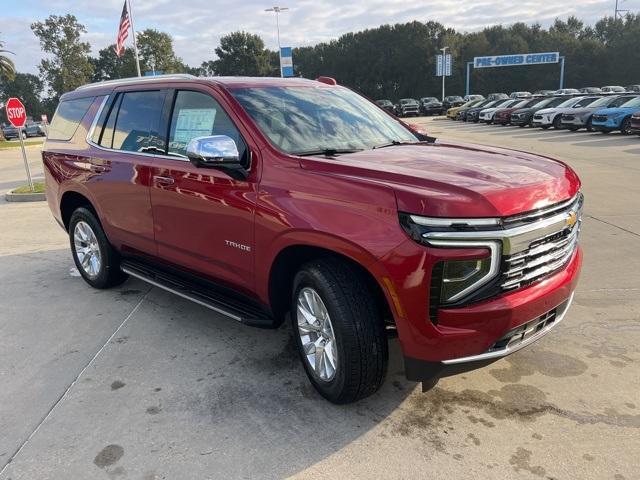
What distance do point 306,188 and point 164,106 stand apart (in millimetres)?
1803

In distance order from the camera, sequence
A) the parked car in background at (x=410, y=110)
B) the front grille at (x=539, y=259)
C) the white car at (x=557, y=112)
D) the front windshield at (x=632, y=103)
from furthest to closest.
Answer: the parked car in background at (x=410, y=110), the white car at (x=557, y=112), the front windshield at (x=632, y=103), the front grille at (x=539, y=259)

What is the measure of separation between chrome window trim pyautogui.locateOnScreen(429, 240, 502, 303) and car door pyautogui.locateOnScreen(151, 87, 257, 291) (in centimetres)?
130

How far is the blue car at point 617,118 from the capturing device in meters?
20.4

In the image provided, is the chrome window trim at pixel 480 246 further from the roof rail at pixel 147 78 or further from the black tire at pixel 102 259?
the black tire at pixel 102 259

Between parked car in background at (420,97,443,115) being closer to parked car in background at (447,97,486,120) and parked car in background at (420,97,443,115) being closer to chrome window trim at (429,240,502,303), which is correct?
parked car in background at (447,97,486,120)

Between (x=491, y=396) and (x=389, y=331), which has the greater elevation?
(x=389, y=331)

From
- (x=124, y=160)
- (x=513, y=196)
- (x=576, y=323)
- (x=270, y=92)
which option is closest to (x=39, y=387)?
(x=124, y=160)

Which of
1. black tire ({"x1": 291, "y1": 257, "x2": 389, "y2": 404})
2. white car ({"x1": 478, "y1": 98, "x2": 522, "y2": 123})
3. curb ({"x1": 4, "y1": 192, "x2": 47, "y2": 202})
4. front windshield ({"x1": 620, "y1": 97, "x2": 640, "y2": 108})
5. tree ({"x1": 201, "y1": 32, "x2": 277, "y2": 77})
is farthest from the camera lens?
tree ({"x1": 201, "y1": 32, "x2": 277, "y2": 77})

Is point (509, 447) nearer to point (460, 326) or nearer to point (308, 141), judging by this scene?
point (460, 326)

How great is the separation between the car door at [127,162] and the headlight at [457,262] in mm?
2476

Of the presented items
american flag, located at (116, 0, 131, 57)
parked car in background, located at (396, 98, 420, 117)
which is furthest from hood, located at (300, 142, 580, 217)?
parked car in background, located at (396, 98, 420, 117)

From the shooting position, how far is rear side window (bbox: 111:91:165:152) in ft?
13.8

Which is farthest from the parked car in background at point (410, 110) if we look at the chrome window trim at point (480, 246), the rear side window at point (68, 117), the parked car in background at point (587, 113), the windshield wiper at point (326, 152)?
the chrome window trim at point (480, 246)

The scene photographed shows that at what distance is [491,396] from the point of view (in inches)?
126
